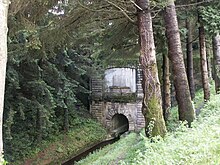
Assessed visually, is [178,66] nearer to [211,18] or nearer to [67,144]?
[211,18]

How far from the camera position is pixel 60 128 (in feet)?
49.2

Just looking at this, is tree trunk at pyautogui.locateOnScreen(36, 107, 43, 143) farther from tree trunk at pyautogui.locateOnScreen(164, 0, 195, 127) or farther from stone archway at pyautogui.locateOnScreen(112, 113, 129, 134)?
tree trunk at pyautogui.locateOnScreen(164, 0, 195, 127)

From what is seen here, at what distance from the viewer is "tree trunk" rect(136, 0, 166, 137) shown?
5145mm

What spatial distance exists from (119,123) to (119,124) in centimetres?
7

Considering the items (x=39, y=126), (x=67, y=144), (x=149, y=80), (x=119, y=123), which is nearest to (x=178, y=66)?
(x=149, y=80)

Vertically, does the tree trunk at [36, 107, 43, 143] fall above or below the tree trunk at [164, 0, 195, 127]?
below

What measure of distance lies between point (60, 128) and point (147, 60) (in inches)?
417

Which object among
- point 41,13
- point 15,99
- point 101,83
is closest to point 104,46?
point 41,13

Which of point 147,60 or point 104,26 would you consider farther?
point 104,26

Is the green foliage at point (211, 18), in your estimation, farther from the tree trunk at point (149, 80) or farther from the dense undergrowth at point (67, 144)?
the dense undergrowth at point (67, 144)

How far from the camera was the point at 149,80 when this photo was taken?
17.6 feet

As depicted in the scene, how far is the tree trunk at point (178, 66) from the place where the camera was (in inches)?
239

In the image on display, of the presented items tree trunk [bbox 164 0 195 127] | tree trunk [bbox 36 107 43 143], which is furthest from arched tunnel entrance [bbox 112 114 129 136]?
tree trunk [bbox 164 0 195 127]

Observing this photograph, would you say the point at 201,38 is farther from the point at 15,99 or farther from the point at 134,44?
the point at 15,99
